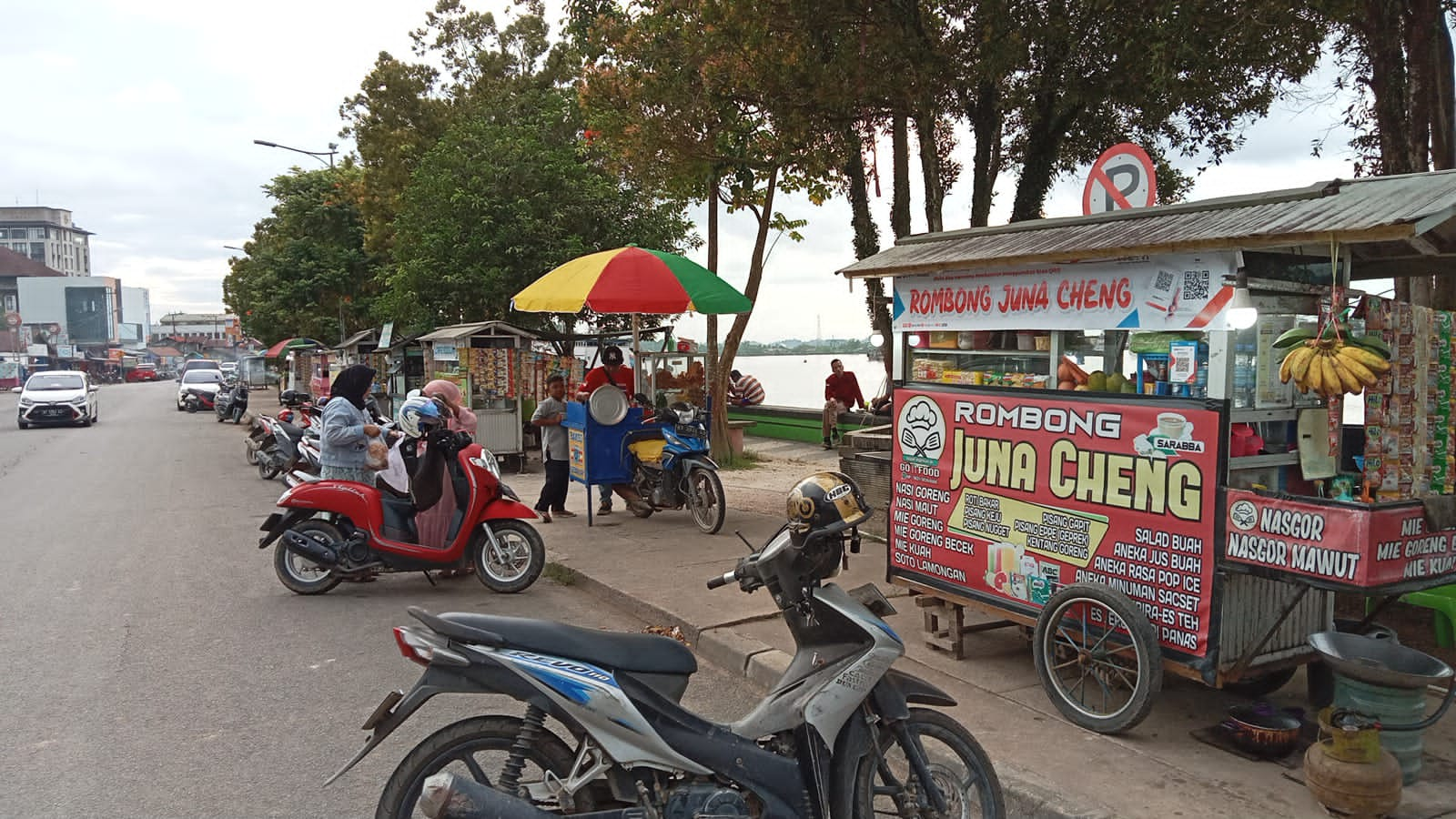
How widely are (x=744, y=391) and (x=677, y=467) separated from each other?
39.8 feet

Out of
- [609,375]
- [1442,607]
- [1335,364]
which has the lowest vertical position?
[1442,607]

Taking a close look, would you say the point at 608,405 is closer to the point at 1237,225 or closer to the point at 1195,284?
the point at 1195,284

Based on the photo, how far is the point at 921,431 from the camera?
5.89 metres

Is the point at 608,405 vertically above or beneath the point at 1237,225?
beneath

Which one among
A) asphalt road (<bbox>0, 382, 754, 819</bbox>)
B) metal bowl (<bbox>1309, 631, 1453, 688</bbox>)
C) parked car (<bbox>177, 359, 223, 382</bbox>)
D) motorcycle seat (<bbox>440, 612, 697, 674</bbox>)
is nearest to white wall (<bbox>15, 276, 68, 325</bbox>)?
parked car (<bbox>177, 359, 223, 382</bbox>)

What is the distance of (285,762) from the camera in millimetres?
4418

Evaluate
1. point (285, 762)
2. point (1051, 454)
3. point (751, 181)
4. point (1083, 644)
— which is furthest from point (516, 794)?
point (751, 181)

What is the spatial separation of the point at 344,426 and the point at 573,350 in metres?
12.4

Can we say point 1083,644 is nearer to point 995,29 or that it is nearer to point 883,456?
point 883,456

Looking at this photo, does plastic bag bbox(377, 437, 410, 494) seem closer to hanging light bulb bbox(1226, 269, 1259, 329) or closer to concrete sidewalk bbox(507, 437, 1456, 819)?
concrete sidewalk bbox(507, 437, 1456, 819)

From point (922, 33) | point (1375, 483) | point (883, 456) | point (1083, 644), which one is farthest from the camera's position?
point (922, 33)

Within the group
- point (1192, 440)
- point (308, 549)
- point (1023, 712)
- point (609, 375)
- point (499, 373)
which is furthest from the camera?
point (499, 373)

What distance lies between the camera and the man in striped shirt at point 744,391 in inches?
864

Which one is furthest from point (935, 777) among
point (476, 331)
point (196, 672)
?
point (476, 331)
